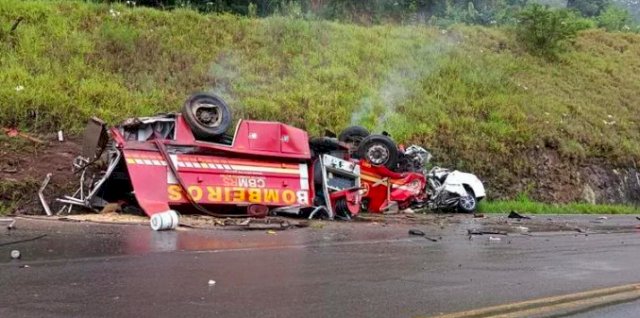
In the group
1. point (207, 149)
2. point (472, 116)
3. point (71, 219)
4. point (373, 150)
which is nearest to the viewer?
point (71, 219)

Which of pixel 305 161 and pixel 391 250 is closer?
pixel 391 250

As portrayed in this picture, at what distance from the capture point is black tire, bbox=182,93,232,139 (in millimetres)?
11750

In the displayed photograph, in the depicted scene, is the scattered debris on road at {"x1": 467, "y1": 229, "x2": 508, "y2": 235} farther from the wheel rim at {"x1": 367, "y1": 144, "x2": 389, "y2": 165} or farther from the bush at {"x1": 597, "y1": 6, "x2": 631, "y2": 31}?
the bush at {"x1": 597, "y1": 6, "x2": 631, "y2": 31}

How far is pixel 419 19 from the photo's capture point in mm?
35719

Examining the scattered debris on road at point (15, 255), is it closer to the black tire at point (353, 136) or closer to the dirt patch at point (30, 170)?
the dirt patch at point (30, 170)

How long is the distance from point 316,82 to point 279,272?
14772mm

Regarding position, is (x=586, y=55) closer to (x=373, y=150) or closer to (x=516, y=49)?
(x=516, y=49)

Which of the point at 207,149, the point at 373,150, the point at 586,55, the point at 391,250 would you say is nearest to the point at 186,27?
the point at 373,150

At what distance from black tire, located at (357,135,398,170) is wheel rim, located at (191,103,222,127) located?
3746 millimetres

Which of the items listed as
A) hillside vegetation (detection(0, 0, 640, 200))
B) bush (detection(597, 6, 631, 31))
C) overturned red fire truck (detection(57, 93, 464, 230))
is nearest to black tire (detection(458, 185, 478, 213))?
hillside vegetation (detection(0, 0, 640, 200))

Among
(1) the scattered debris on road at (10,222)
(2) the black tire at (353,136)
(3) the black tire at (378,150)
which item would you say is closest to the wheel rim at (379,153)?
(3) the black tire at (378,150)

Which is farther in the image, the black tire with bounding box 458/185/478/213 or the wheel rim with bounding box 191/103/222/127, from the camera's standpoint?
→ the black tire with bounding box 458/185/478/213

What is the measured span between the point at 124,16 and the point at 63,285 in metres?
16.4

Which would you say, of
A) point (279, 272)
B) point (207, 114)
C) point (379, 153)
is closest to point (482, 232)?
point (379, 153)
